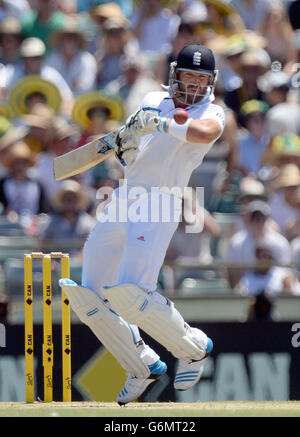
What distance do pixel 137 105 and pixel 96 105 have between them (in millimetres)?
398

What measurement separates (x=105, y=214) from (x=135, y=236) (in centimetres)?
31

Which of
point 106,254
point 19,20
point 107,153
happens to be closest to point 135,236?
point 106,254

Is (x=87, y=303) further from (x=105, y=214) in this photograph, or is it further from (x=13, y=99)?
(x=13, y=99)

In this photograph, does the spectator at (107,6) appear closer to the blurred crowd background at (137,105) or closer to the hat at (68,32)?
the blurred crowd background at (137,105)

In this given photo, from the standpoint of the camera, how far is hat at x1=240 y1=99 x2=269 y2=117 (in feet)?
29.1

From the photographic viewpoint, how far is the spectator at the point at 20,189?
828 centimetres

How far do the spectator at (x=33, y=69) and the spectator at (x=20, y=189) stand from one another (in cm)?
113

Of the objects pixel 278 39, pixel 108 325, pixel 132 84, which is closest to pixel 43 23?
pixel 132 84

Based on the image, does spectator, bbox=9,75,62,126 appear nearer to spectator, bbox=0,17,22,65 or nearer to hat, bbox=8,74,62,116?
hat, bbox=8,74,62,116

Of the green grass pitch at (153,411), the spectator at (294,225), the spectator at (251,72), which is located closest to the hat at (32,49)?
the spectator at (251,72)

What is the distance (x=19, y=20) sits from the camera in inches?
388

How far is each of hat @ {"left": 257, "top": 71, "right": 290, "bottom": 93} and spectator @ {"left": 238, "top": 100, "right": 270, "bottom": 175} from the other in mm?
282

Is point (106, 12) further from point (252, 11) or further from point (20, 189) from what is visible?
point (20, 189)

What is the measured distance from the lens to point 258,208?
314 inches
